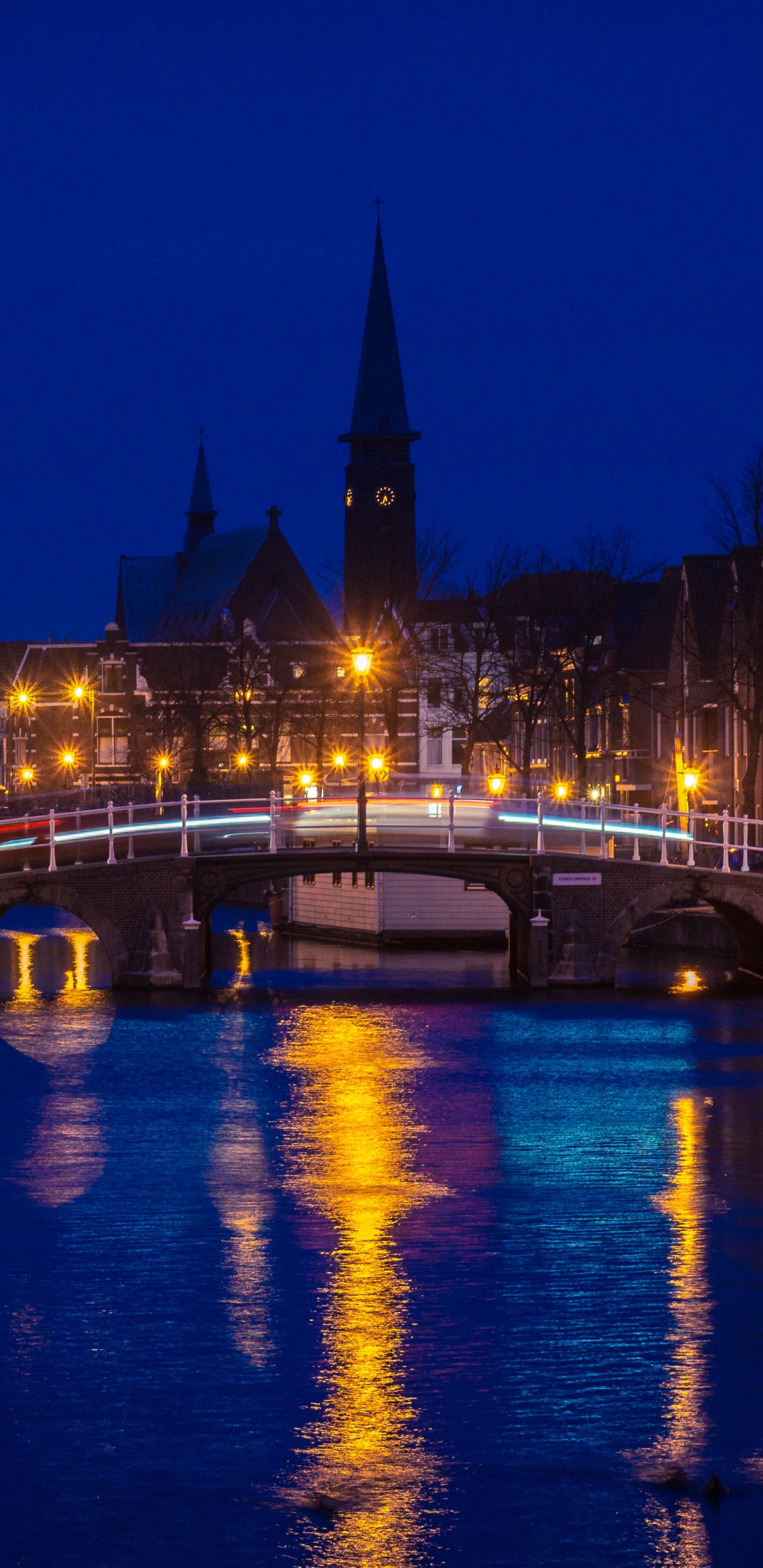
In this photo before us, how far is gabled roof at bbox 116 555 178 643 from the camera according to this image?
523 feet

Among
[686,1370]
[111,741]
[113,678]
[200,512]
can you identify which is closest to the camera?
[686,1370]

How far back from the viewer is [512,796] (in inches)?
1810

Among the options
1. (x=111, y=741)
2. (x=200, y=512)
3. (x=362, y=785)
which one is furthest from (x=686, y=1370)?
(x=200, y=512)

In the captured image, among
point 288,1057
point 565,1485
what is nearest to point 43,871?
point 288,1057

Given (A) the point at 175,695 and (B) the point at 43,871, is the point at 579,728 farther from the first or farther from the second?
(A) the point at 175,695

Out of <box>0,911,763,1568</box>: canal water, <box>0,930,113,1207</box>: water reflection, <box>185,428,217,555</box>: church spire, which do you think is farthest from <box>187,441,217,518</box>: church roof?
<box>0,911,763,1568</box>: canal water

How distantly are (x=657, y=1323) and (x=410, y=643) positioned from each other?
5872cm

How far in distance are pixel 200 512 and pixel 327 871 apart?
13077cm

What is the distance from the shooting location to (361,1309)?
18500 mm

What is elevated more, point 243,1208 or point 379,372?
point 379,372

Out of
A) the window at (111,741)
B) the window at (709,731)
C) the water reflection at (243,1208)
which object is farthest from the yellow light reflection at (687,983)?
the window at (111,741)

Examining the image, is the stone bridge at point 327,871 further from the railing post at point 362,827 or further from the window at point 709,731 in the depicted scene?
the window at point 709,731

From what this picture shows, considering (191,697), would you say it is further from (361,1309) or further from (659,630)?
(361,1309)

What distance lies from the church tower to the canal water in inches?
3234
